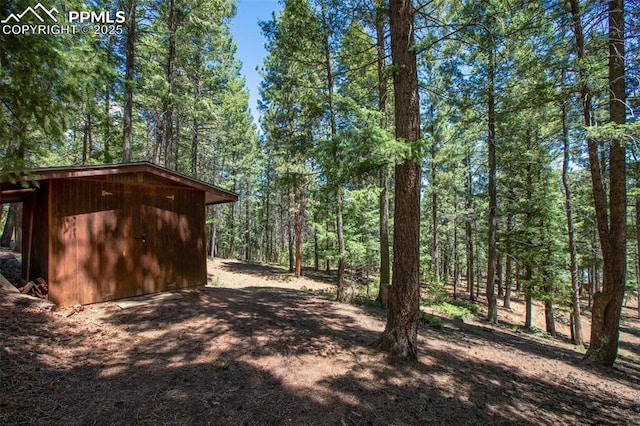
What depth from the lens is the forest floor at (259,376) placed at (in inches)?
124

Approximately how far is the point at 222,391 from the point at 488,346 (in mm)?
6130

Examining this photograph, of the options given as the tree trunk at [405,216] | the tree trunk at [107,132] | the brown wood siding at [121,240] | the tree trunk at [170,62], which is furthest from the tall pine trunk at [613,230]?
the tree trunk at [107,132]

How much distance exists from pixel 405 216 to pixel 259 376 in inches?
125

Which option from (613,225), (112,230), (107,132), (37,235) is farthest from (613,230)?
(107,132)

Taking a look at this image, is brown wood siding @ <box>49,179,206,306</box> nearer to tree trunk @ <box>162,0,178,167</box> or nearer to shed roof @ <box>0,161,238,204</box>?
shed roof @ <box>0,161,238,204</box>

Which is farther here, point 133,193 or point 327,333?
point 133,193

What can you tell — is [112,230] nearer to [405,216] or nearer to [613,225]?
[405,216]

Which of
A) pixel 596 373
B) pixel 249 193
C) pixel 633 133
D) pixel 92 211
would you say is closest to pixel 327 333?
pixel 596 373

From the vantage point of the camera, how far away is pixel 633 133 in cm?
522

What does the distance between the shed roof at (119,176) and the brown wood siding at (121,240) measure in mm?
218

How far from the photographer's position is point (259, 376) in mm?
3871

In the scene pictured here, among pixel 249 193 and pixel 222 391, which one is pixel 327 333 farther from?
pixel 249 193

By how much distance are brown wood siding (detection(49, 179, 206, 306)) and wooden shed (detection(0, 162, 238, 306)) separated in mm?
16

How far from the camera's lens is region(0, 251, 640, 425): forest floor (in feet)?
10.3
